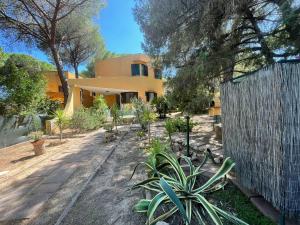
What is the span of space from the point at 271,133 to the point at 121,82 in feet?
72.4

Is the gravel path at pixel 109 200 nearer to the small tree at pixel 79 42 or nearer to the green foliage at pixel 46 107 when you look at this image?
the green foliage at pixel 46 107

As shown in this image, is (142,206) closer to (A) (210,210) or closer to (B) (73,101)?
(A) (210,210)

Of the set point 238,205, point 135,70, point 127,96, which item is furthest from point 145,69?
point 238,205

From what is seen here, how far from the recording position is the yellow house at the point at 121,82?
917 inches

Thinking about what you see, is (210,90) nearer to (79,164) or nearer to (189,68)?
(189,68)

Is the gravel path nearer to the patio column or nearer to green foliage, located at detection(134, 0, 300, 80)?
green foliage, located at detection(134, 0, 300, 80)

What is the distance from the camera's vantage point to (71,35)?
70.4ft

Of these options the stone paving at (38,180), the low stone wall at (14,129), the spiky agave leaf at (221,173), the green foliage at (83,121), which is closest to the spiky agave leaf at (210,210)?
the spiky agave leaf at (221,173)

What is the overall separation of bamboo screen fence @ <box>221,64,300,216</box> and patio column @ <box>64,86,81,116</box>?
14.5m

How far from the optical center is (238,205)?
11.1ft

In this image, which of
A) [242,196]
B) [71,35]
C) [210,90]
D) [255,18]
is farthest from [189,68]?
[71,35]

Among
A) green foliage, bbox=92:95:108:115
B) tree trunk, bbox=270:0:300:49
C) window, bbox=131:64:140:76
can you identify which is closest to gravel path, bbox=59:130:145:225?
tree trunk, bbox=270:0:300:49

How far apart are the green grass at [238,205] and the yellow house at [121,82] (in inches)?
738

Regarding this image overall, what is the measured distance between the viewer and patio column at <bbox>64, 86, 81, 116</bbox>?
16.9 meters
